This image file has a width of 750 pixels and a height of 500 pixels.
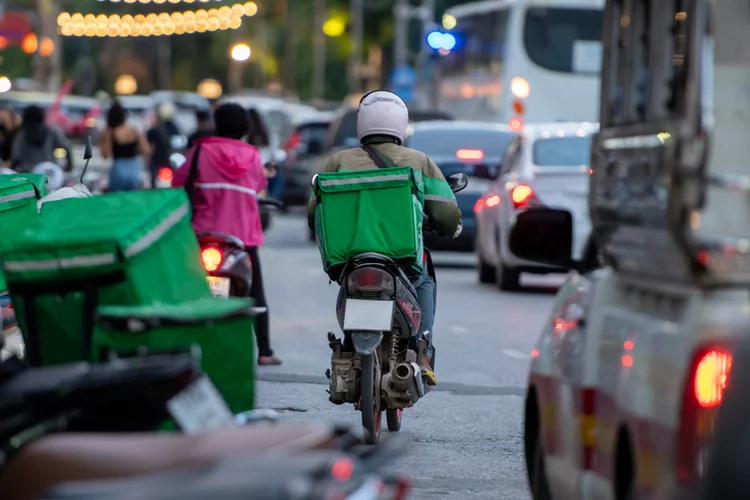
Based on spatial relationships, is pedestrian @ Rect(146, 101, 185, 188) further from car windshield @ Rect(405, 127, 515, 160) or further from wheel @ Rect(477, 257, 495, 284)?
wheel @ Rect(477, 257, 495, 284)

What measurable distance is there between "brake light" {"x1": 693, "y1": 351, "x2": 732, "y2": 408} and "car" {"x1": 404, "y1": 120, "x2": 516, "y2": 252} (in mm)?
18079

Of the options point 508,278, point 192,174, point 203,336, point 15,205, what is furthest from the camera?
point 508,278

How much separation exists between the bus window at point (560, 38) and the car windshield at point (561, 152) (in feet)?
47.2

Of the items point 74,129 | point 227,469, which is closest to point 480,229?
point 227,469

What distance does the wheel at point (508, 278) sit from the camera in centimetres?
2038

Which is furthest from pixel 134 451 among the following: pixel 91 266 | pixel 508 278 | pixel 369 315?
pixel 508 278

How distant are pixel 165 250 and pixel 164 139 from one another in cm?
2467

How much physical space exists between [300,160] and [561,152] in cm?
1684

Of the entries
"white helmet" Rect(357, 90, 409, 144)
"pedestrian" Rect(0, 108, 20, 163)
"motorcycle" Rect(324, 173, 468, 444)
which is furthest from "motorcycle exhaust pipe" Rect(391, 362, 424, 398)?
"pedestrian" Rect(0, 108, 20, 163)

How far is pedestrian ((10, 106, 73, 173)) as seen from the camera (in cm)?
2019

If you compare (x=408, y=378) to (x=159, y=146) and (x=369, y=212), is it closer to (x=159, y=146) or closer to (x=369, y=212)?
(x=369, y=212)

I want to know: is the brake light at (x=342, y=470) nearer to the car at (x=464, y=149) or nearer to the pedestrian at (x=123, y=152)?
the car at (x=464, y=149)

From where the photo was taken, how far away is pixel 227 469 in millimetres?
4219

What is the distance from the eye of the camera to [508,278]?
67.2 ft
